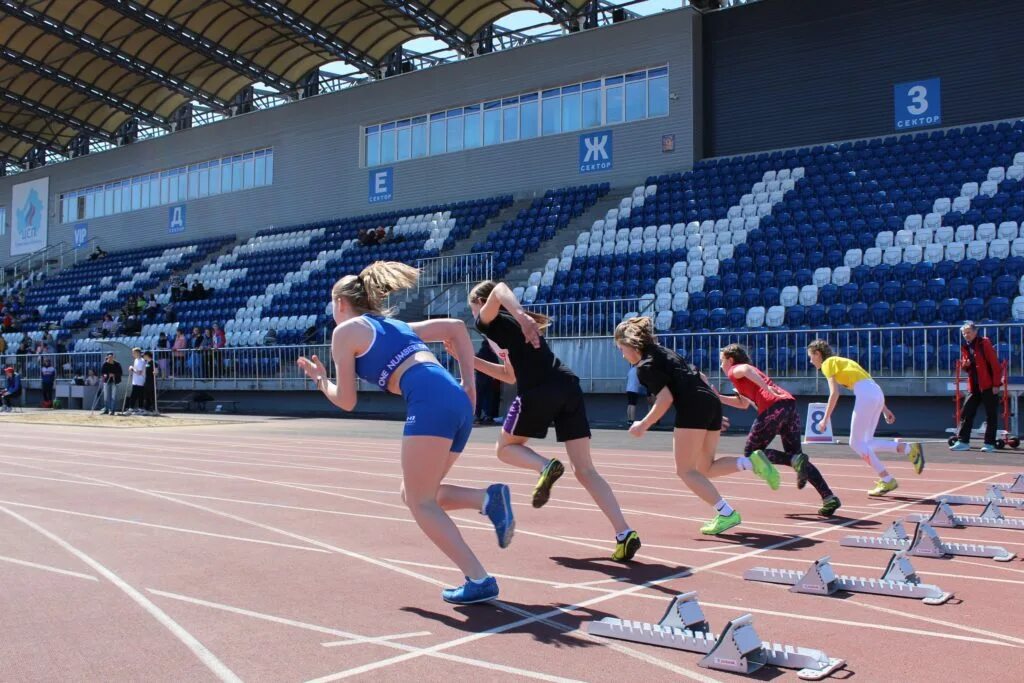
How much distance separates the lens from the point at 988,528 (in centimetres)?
772

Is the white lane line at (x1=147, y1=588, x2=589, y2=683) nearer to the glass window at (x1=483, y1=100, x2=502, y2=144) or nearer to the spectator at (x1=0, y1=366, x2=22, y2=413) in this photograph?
the spectator at (x1=0, y1=366, x2=22, y2=413)

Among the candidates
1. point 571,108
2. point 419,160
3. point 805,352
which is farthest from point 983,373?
Result: point 419,160

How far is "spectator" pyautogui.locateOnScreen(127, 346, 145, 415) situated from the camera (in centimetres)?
2743

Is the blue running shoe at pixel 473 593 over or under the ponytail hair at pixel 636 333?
under

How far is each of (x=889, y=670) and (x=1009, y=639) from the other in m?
0.85

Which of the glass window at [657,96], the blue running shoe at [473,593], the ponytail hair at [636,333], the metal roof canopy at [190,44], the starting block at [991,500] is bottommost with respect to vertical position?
the blue running shoe at [473,593]

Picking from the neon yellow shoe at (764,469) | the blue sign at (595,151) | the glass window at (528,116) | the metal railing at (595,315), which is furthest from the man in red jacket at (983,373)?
the glass window at (528,116)

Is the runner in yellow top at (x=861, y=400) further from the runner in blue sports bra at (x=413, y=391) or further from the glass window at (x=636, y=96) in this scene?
the glass window at (x=636, y=96)

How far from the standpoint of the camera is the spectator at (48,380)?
33406mm

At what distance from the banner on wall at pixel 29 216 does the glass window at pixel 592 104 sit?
109 feet

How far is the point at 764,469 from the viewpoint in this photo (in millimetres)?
8133

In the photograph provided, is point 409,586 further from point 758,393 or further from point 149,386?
point 149,386

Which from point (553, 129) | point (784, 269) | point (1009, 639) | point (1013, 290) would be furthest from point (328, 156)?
point (1009, 639)

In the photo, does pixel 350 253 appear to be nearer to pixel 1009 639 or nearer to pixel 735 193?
pixel 735 193
